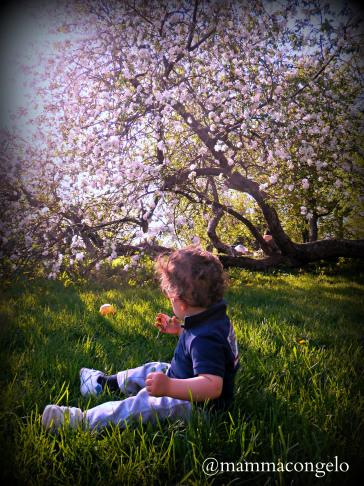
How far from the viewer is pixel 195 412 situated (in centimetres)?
180


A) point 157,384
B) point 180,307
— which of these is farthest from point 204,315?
point 157,384

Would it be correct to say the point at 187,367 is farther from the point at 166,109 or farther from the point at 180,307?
the point at 166,109

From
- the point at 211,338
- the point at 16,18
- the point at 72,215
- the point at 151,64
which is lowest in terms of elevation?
the point at 211,338

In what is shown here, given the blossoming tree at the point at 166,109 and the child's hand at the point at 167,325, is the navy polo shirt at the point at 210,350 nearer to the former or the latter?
the child's hand at the point at 167,325

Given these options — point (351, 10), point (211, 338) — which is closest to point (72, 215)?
point (211, 338)

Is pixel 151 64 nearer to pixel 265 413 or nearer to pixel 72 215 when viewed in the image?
pixel 72 215

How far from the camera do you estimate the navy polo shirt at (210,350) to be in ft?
5.98

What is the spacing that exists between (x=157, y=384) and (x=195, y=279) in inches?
25.6

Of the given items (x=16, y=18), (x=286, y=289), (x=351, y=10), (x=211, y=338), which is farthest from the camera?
(x=286, y=289)

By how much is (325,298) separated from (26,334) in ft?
16.5

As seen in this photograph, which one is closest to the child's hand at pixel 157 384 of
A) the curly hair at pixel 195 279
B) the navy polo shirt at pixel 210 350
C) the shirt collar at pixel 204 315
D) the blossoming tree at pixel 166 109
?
the navy polo shirt at pixel 210 350

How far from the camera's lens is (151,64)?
5582 millimetres

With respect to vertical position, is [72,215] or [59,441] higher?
[72,215]

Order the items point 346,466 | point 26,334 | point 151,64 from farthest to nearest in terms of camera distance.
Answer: point 151,64, point 26,334, point 346,466
